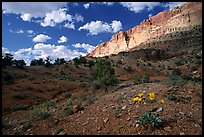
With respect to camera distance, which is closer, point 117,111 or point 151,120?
point 151,120

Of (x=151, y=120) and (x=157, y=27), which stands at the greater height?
(x=157, y=27)

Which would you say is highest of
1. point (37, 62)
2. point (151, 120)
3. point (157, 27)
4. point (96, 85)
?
point (157, 27)

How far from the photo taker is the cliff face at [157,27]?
80969mm

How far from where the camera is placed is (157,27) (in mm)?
94875

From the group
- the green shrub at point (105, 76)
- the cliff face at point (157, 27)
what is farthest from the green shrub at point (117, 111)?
the cliff face at point (157, 27)

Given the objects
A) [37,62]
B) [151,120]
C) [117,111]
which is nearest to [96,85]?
[117,111]

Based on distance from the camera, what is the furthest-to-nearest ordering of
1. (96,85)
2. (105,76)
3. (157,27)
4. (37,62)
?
1. (157,27)
2. (37,62)
3. (96,85)
4. (105,76)

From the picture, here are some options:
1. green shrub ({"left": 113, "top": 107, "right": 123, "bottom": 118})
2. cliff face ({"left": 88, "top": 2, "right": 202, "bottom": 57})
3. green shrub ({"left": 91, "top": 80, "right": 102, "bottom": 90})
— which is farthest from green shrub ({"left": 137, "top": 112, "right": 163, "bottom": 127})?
cliff face ({"left": 88, "top": 2, "right": 202, "bottom": 57})

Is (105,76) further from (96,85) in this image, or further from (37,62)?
(37,62)

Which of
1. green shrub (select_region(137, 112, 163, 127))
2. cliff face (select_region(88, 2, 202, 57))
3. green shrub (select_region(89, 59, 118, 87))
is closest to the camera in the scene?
green shrub (select_region(137, 112, 163, 127))

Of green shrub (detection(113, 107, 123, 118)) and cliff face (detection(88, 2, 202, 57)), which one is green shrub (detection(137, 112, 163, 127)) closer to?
green shrub (detection(113, 107, 123, 118))

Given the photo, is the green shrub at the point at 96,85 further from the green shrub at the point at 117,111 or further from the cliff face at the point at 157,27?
the cliff face at the point at 157,27

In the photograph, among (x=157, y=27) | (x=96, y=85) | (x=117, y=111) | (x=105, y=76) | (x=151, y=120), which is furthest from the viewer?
(x=157, y=27)

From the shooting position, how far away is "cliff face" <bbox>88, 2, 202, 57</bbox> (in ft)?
266
